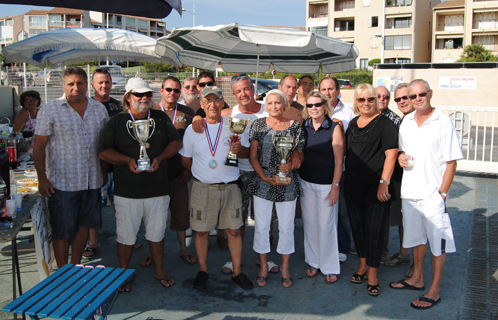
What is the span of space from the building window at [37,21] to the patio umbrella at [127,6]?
100914 millimetres

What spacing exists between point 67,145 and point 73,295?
1.67 meters

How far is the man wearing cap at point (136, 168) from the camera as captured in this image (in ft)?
12.7

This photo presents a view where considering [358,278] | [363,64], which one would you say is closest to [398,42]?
[363,64]

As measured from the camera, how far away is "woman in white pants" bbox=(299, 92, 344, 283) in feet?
13.4

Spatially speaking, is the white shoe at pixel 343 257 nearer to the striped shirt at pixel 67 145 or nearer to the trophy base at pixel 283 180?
the trophy base at pixel 283 180

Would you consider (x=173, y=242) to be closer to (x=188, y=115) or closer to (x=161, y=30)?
(x=188, y=115)

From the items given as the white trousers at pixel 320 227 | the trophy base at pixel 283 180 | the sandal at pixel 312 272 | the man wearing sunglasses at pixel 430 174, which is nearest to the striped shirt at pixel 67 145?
the trophy base at pixel 283 180

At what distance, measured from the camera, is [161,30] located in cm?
9819

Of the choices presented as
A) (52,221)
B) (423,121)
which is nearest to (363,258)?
(423,121)

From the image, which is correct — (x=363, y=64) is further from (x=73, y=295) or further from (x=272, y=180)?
(x=73, y=295)

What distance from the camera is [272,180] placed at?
13.2 ft

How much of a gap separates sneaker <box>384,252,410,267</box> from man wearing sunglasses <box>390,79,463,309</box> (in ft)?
2.75

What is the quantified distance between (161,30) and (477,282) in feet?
334

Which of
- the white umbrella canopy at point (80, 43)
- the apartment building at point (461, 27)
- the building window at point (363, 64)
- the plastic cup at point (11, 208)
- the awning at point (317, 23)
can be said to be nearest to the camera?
the plastic cup at point (11, 208)
